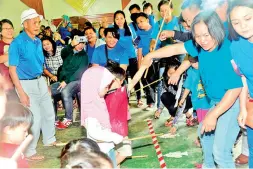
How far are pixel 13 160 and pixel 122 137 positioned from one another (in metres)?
1.31

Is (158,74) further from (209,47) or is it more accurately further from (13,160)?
(13,160)

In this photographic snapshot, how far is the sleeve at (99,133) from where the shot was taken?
8.80 feet

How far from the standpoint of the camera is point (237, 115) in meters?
2.58

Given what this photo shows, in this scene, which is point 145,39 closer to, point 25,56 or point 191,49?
point 25,56

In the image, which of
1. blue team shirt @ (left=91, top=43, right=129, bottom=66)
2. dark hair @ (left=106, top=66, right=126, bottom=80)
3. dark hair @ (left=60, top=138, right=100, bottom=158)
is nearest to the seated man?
blue team shirt @ (left=91, top=43, right=129, bottom=66)

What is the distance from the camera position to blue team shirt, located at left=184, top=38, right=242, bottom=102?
2441 mm

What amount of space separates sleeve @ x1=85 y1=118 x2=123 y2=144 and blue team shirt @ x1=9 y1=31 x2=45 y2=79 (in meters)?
1.64

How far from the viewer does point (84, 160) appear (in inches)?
64.1

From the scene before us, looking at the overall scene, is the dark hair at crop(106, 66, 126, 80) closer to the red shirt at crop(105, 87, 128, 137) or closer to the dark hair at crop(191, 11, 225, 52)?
the red shirt at crop(105, 87, 128, 137)

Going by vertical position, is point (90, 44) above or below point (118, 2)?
below

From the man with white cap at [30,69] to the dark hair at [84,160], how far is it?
242 cm

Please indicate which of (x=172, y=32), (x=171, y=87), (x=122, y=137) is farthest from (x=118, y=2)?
(x=122, y=137)

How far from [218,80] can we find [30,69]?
8.01 ft

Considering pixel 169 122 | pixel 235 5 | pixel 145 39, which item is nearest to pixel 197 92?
pixel 235 5
